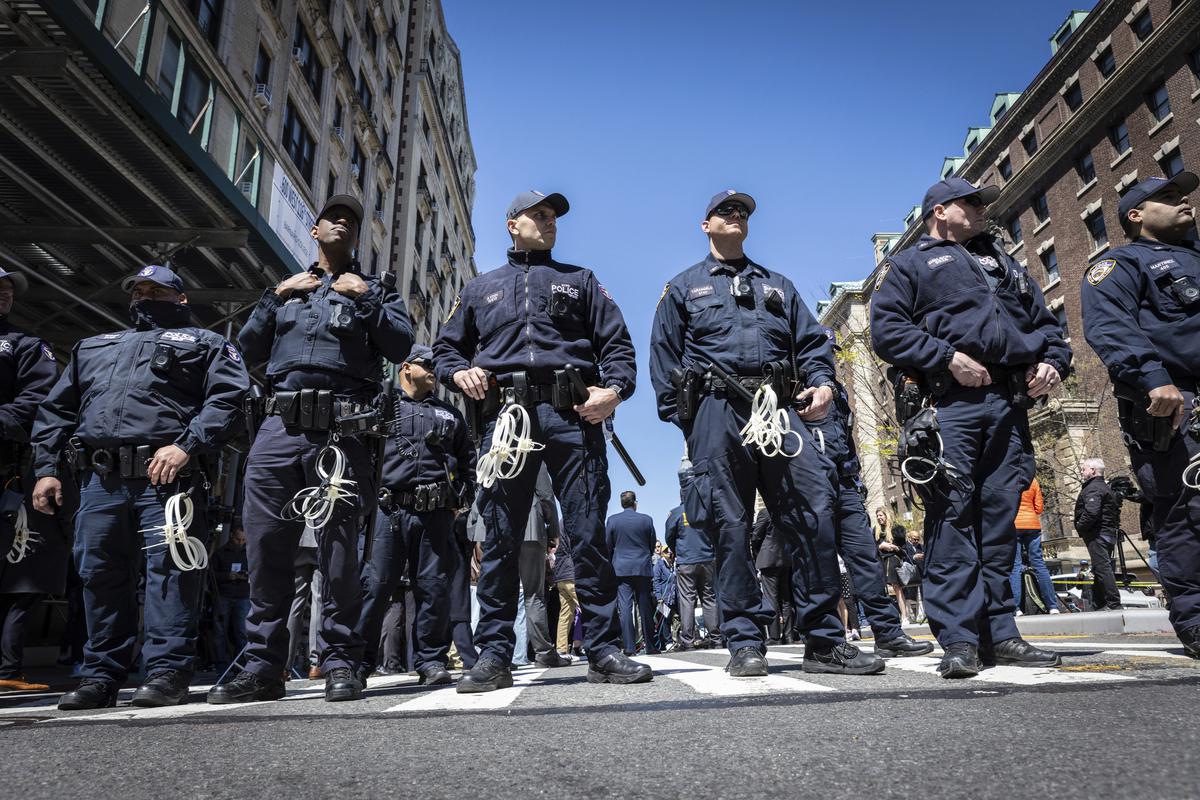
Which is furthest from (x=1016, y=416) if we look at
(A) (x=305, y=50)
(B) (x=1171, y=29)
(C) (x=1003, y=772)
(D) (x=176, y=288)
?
(B) (x=1171, y=29)

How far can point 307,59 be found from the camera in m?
21.7

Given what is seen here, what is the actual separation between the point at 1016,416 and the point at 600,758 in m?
2.91

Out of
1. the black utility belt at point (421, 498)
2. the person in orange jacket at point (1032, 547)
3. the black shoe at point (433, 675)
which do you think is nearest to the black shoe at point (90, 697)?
the black shoe at point (433, 675)

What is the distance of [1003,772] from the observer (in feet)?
4.67

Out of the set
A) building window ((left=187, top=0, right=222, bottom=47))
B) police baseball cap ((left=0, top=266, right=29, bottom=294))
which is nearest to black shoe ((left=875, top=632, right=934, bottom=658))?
police baseball cap ((left=0, top=266, right=29, bottom=294))

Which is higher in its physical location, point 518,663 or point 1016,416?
point 1016,416

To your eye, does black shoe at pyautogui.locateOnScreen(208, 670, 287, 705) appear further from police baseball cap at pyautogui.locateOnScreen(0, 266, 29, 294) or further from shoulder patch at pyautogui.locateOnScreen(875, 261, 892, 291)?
shoulder patch at pyautogui.locateOnScreen(875, 261, 892, 291)

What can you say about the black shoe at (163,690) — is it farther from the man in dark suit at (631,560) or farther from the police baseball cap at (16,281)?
the man in dark suit at (631,560)

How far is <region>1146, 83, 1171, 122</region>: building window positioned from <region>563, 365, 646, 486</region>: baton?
32186mm

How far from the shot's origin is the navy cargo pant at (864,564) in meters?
5.37

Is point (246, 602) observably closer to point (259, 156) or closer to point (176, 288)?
point (176, 288)

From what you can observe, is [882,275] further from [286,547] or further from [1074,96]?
[1074,96]

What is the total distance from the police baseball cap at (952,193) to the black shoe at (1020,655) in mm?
2116

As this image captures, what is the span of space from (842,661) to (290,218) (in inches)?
470
